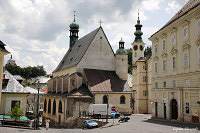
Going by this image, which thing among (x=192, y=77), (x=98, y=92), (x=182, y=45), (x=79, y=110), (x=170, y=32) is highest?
(x=170, y=32)

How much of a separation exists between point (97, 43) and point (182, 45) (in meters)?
19.2

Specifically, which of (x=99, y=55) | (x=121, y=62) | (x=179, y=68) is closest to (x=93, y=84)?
(x=99, y=55)

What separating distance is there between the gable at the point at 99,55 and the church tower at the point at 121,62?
1066mm

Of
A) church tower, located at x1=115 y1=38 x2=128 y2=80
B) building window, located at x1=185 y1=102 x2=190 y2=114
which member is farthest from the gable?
building window, located at x1=185 y1=102 x2=190 y2=114

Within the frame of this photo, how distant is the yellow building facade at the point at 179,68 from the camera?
24094 millimetres

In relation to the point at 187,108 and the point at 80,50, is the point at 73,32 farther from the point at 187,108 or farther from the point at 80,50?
the point at 187,108

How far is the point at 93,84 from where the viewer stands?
37.8 meters

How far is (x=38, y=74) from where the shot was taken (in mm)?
123625

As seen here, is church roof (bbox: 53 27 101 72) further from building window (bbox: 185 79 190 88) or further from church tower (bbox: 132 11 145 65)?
church tower (bbox: 132 11 145 65)

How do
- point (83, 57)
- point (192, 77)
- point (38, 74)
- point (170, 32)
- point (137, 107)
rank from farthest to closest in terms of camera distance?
1. point (38, 74)
2. point (137, 107)
3. point (83, 57)
4. point (170, 32)
5. point (192, 77)

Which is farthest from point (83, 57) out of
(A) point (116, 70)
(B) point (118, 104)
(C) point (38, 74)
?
(C) point (38, 74)

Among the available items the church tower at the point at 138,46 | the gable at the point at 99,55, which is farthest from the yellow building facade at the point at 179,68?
the church tower at the point at 138,46

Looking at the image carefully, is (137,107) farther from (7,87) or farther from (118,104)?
(7,87)

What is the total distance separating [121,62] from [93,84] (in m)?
9.07
